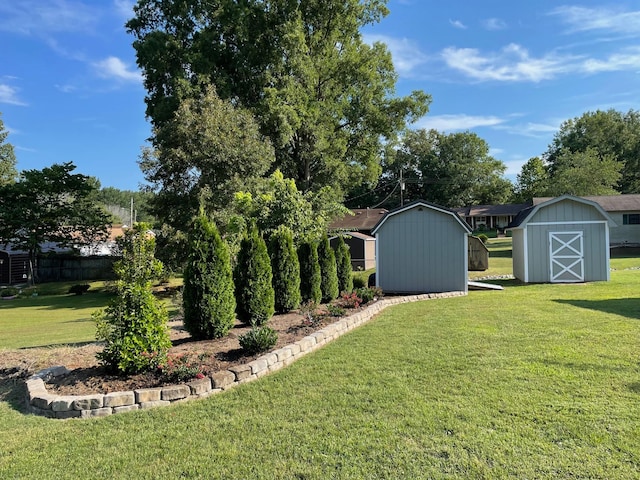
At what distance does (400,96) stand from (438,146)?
2899 centimetres

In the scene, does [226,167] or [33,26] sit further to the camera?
[226,167]

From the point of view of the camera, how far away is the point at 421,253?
469 inches

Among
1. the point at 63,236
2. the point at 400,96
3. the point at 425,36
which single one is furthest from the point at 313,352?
the point at 63,236

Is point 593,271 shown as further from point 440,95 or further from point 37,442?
point 37,442

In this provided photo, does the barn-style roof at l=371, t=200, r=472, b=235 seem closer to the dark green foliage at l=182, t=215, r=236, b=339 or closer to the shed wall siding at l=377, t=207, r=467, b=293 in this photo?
the shed wall siding at l=377, t=207, r=467, b=293

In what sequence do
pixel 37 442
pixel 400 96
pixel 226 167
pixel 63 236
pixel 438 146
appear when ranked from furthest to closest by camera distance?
pixel 438 146 < pixel 63 236 < pixel 400 96 < pixel 226 167 < pixel 37 442

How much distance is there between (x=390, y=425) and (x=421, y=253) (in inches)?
362

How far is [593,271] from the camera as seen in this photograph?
13.0m

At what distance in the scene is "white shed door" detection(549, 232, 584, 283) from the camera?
13023mm

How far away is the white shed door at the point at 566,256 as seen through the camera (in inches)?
513

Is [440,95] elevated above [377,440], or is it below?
above

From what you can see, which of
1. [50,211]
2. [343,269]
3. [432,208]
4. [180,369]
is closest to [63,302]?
[50,211]

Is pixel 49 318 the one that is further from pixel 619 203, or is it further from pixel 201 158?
pixel 619 203

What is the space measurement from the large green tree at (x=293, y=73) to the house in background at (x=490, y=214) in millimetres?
24027
